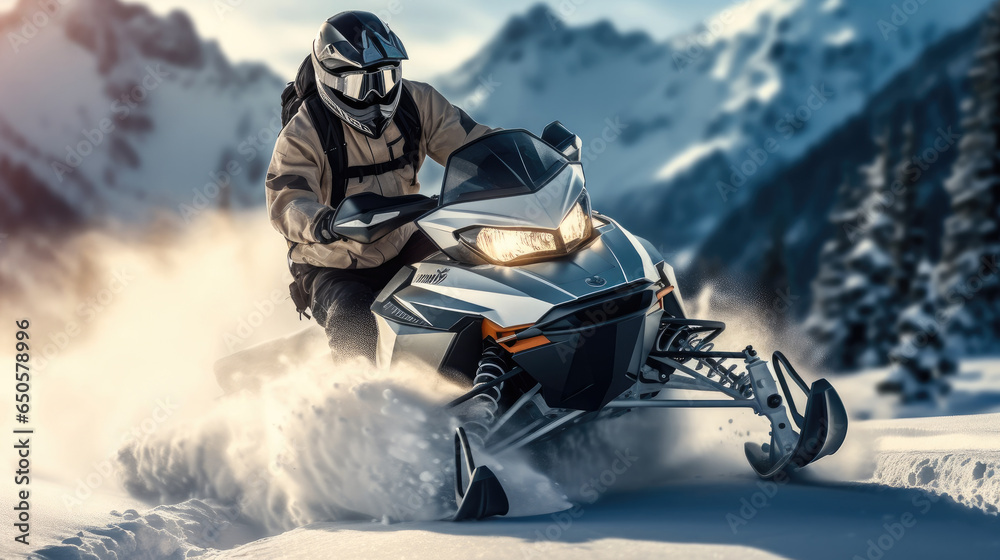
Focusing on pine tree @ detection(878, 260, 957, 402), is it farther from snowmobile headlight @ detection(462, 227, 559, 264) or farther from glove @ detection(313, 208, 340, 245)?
glove @ detection(313, 208, 340, 245)

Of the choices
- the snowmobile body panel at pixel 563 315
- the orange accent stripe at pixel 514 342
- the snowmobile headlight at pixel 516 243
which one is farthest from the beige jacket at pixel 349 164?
the orange accent stripe at pixel 514 342

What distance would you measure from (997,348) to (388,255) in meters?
19.7

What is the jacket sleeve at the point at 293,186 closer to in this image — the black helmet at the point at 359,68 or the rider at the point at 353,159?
the rider at the point at 353,159

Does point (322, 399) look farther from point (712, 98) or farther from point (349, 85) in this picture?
point (712, 98)

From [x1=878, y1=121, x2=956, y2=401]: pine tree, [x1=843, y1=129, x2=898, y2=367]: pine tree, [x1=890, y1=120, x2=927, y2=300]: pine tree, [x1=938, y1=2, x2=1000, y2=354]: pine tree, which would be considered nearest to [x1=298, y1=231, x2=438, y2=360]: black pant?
[x1=843, y1=129, x2=898, y2=367]: pine tree

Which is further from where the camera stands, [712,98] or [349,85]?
[712,98]

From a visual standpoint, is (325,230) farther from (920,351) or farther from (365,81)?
(920,351)

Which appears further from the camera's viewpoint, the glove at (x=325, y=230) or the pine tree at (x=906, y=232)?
the pine tree at (x=906, y=232)

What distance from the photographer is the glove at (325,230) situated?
4.09 meters

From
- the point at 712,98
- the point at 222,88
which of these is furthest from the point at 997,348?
the point at 712,98

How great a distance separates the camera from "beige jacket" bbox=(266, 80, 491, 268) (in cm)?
474

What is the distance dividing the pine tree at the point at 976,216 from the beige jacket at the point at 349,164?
14855 mm

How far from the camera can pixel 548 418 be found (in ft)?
13.0

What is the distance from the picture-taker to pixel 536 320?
368 centimetres
